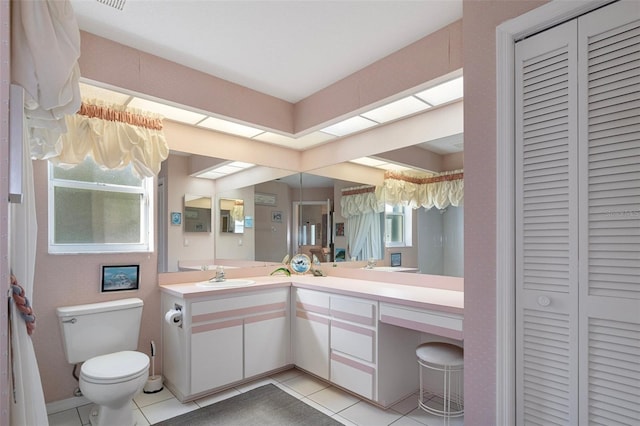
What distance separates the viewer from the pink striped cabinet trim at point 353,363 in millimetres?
2436

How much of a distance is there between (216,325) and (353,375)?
1124 millimetres

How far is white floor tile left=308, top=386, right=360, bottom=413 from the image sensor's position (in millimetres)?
2482

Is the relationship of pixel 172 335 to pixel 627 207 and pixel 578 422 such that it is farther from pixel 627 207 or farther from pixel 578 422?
pixel 627 207

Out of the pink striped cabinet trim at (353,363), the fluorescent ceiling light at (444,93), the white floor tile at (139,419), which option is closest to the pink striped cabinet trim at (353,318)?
the pink striped cabinet trim at (353,363)

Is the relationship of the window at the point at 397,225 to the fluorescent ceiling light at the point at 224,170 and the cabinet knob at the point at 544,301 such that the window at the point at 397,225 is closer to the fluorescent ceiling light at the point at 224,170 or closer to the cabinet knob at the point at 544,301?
the cabinet knob at the point at 544,301

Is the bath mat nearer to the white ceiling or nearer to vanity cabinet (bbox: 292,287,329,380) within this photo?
vanity cabinet (bbox: 292,287,329,380)

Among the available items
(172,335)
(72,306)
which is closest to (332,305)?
(172,335)

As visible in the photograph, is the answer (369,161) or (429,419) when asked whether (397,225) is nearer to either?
(369,161)

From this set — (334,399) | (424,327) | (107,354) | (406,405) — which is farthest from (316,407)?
(107,354)

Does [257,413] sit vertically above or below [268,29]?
below

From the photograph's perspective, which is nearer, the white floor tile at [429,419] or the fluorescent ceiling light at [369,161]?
the white floor tile at [429,419]

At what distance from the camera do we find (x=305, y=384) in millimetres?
2836

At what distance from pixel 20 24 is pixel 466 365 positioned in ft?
7.61

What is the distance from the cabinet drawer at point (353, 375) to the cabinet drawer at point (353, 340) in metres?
0.07
